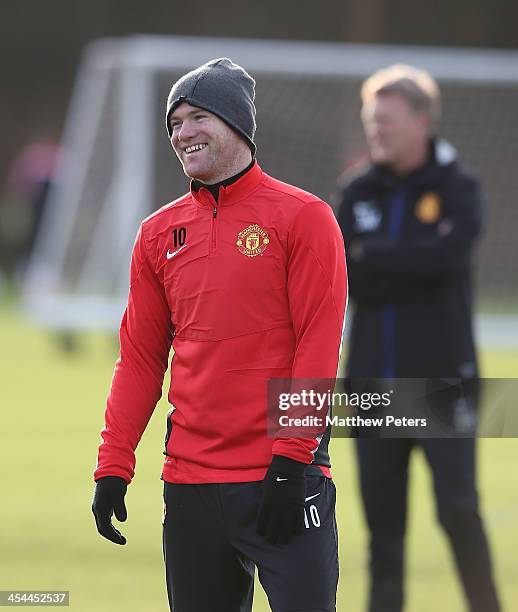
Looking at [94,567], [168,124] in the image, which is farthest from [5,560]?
[168,124]

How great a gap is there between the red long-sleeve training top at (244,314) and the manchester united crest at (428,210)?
1.61 meters

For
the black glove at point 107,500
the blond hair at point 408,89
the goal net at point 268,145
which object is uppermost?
the goal net at point 268,145

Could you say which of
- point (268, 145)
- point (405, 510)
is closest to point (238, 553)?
point (405, 510)

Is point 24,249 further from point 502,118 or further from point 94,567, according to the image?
point 94,567

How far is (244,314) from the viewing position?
3.28 m

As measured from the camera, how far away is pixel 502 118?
1530cm

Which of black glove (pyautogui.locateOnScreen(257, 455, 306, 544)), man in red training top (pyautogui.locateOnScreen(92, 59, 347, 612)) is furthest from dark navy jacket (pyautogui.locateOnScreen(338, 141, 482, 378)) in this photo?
black glove (pyautogui.locateOnScreen(257, 455, 306, 544))

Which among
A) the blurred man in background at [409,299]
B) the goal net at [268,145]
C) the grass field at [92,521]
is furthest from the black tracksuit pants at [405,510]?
the goal net at [268,145]

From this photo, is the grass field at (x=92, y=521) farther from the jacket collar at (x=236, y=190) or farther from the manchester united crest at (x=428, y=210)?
the jacket collar at (x=236, y=190)

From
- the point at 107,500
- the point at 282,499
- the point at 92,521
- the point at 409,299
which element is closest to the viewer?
the point at 282,499

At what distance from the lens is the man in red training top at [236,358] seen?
3.24 m

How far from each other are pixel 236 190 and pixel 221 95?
0.72 feet

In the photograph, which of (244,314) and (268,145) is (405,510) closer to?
(244,314)

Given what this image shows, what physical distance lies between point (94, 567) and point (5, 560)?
370 mm
